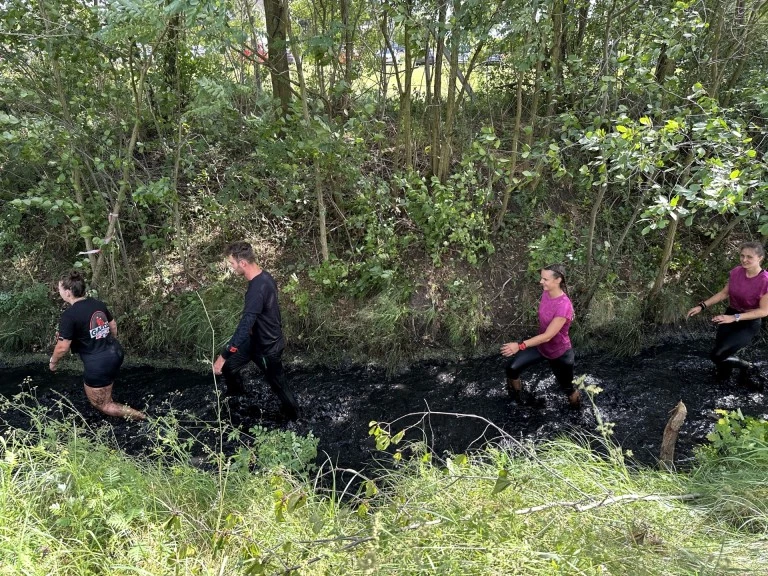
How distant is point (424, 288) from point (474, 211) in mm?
1275

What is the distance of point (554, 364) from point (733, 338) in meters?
2.00

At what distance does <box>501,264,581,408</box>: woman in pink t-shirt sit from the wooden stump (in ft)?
3.47

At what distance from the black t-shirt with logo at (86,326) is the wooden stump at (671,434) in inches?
203

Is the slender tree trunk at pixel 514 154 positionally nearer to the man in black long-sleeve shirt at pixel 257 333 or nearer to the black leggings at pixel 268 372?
the man in black long-sleeve shirt at pixel 257 333

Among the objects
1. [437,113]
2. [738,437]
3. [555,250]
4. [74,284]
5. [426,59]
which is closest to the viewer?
[738,437]

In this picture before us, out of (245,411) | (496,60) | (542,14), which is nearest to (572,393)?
(245,411)

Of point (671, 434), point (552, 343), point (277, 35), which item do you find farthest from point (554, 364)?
point (277, 35)

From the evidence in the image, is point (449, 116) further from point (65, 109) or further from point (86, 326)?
point (86, 326)

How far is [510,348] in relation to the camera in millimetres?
4684

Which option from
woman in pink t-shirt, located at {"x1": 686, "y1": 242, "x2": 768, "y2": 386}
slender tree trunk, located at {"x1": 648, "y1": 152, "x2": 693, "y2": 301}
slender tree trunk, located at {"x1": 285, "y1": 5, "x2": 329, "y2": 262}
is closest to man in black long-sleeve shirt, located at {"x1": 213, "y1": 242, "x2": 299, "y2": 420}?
slender tree trunk, located at {"x1": 285, "y1": 5, "x2": 329, "y2": 262}

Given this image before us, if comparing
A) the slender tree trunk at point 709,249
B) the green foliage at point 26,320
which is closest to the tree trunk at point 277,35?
the green foliage at point 26,320

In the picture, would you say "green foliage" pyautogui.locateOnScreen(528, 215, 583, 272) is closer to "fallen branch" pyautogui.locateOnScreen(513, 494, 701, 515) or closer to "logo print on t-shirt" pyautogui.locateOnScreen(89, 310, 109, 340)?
"fallen branch" pyautogui.locateOnScreen(513, 494, 701, 515)

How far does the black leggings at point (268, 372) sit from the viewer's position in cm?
489

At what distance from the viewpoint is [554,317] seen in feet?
15.2
